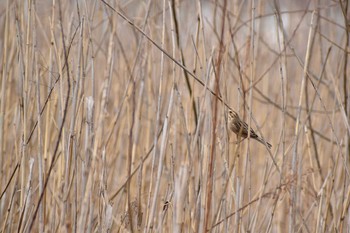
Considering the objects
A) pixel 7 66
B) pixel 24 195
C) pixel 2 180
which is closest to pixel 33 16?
pixel 7 66

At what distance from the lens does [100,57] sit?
3072 millimetres

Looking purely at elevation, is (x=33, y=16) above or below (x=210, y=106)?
above

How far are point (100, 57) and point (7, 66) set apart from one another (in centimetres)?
126

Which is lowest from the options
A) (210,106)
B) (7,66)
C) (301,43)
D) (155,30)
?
(210,106)

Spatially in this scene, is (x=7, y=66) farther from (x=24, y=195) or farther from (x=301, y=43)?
(x=301, y=43)

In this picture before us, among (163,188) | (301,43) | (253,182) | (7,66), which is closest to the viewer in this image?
(7,66)

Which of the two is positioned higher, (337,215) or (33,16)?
(33,16)

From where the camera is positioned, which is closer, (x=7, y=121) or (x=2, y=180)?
(x=2, y=180)

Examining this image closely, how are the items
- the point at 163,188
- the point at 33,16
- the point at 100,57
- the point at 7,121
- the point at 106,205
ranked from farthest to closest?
the point at 100,57
the point at 163,188
the point at 7,121
the point at 33,16
the point at 106,205

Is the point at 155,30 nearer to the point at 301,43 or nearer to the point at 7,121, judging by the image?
the point at 7,121

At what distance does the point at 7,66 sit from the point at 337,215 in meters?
1.14

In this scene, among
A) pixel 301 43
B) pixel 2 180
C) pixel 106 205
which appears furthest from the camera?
pixel 301 43

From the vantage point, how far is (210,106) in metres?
1.49

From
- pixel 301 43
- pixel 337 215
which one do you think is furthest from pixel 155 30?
pixel 301 43
